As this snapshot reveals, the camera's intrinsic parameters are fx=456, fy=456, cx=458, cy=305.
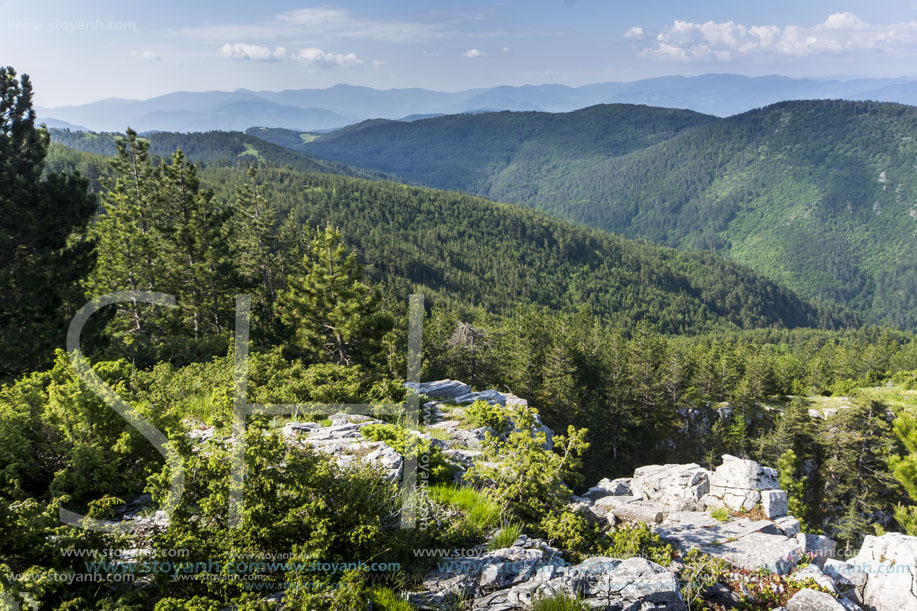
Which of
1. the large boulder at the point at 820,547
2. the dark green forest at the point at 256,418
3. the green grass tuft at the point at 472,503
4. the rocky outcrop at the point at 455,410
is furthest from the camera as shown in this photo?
the rocky outcrop at the point at 455,410

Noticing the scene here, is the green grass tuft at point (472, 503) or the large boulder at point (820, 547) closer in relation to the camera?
the green grass tuft at point (472, 503)

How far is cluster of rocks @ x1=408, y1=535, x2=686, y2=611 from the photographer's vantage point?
20.0 feet

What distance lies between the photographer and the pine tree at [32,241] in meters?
16.3

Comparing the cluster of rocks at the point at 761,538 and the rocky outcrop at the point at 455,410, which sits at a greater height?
the rocky outcrop at the point at 455,410

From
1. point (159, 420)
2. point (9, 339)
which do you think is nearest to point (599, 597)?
point (159, 420)

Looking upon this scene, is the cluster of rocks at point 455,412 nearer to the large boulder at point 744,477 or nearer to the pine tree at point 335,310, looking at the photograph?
the pine tree at point 335,310

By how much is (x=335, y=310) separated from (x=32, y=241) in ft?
39.1

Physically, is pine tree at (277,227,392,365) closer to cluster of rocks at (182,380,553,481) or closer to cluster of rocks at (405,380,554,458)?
cluster of rocks at (405,380,554,458)

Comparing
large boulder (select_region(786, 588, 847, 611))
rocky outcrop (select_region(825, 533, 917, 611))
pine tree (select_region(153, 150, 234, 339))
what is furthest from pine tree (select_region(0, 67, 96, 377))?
rocky outcrop (select_region(825, 533, 917, 611))

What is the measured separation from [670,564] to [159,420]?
924 cm

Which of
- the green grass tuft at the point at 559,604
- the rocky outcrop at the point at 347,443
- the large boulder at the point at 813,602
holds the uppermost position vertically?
the rocky outcrop at the point at 347,443

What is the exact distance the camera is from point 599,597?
6301 mm

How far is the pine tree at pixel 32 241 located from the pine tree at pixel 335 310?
945 cm

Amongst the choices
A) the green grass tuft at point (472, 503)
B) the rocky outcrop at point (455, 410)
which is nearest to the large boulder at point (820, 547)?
the rocky outcrop at point (455, 410)
